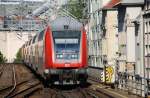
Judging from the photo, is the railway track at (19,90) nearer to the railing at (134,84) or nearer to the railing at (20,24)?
the railing at (134,84)

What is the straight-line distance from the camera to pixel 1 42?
13062 centimetres

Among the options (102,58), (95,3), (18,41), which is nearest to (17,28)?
(18,41)

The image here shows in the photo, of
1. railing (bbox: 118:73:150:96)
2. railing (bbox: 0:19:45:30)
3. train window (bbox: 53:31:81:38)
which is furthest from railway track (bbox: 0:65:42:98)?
railing (bbox: 0:19:45:30)

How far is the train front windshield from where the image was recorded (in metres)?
29.6

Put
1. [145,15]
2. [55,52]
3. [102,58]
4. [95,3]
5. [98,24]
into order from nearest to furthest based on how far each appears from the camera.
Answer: [145,15] → [55,52] → [102,58] → [98,24] → [95,3]

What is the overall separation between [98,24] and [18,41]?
79.0 metres

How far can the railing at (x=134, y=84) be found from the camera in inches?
936

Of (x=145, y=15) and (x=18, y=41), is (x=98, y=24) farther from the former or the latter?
(x=18, y=41)

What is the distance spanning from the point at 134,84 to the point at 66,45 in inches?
181

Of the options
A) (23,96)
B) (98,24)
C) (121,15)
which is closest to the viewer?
(23,96)

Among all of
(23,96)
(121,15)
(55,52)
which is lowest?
(23,96)

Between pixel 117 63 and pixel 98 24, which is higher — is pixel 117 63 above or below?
below

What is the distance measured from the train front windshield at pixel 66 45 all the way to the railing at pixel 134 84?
116 inches

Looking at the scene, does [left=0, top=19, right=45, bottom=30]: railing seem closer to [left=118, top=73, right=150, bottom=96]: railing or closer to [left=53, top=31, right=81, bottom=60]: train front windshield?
[left=53, top=31, right=81, bottom=60]: train front windshield
